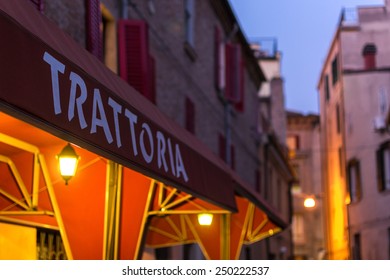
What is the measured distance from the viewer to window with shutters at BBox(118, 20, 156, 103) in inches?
495

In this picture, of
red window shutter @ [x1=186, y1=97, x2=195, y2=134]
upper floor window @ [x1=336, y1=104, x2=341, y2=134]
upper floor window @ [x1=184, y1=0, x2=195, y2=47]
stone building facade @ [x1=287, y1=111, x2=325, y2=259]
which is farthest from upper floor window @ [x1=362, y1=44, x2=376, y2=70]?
stone building facade @ [x1=287, y1=111, x2=325, y2=259]

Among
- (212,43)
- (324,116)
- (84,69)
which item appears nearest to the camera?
(84,69)

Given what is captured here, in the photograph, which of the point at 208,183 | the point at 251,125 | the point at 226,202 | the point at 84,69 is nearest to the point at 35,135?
the point at 84,69

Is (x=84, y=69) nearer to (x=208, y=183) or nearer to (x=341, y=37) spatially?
(x=208, y=183)

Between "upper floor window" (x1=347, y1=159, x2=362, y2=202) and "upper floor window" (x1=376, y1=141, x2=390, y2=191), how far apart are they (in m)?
2.10

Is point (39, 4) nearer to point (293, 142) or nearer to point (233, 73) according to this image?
point (233, 73)

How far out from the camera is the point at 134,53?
12656mm

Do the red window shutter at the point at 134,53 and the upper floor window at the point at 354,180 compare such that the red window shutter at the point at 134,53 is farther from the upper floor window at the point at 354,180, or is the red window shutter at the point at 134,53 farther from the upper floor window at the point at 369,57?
the upper floor window at the point at 369,57

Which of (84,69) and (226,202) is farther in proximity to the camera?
(226,202)

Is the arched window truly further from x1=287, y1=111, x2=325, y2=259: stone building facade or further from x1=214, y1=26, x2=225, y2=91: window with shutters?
x1=287, y1=111, x2=325, y2=259: stone building facade

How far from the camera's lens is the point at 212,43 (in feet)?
68.2

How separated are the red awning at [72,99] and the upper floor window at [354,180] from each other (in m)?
23.8

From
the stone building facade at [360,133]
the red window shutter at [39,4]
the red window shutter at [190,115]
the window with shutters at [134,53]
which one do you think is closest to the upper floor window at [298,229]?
the stone building facade at [360,133]

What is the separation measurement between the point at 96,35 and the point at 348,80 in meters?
22.9
